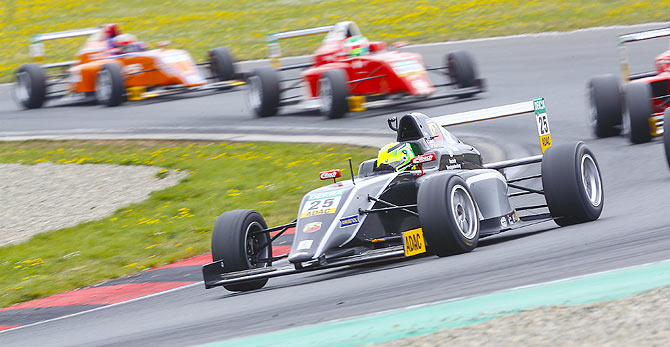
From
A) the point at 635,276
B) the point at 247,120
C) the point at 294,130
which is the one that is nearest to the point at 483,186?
the point at 635,276

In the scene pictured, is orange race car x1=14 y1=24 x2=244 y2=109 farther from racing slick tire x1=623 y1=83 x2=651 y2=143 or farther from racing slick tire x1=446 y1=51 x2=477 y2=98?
racing slick tire x1=623 y1=83 x2=651 y2=143

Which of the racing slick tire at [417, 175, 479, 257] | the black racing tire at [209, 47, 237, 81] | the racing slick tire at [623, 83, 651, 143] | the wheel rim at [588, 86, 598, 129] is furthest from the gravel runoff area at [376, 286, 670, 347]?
the black racing tire at [209, 47, 237, 81]

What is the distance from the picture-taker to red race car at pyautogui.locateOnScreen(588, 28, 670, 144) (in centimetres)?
1290

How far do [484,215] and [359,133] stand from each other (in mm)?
8066

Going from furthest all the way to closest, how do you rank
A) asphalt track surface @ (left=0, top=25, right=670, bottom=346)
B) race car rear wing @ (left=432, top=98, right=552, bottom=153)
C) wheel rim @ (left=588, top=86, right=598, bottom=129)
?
wheel rim @ (left=588, top=86, right=598, bottom=129), race car rear wing @ (left=432, top=98, right=552, bottom=153), asphalt track surface @ (left=0, top=25, right=670, bottom=346)

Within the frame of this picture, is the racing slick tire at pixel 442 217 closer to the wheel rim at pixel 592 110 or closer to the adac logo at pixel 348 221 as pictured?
the adac logo at pixel 348 221

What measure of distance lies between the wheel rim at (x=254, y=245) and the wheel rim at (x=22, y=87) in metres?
15.4

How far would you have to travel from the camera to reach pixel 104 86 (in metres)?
22.2

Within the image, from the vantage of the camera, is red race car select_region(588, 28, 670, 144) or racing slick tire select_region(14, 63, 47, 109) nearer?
red race car select_region(588, 28, 670, 144)

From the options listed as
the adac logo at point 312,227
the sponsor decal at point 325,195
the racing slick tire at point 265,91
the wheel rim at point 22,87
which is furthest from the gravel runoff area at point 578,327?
the wheel rim at point 22,87

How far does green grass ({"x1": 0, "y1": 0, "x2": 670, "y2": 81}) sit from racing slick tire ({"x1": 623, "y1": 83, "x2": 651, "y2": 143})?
11982mm

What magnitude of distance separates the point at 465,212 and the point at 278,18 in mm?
26344

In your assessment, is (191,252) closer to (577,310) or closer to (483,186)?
(483,186)

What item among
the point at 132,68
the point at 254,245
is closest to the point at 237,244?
the point at 254,245
